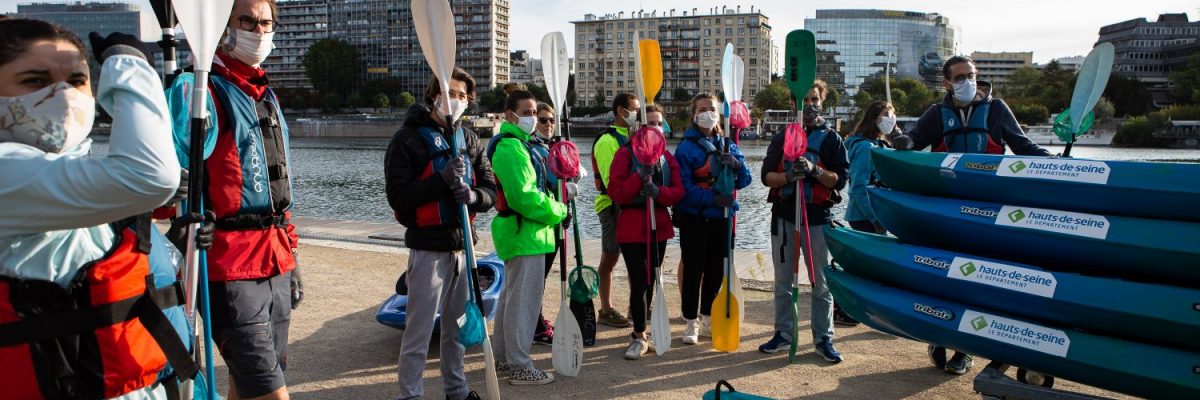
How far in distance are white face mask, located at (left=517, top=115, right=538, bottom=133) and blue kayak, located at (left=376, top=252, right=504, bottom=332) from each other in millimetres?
1149

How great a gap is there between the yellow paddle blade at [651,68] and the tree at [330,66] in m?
136

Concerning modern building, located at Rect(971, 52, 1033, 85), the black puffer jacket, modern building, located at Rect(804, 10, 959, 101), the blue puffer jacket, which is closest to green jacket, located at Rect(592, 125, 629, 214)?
the blue puffer jacket

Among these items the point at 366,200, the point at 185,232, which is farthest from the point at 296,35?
the point at 185,232

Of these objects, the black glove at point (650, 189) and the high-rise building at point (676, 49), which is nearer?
the black glove at point (650, 189)

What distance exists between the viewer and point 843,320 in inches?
262

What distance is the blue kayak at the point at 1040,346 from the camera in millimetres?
3318

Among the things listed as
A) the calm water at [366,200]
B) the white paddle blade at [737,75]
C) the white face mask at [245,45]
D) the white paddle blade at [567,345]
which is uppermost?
the white paddle blade at [737,75]

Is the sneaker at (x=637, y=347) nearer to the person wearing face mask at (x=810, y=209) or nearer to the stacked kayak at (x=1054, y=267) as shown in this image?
the person wearing face mask at (x=810, y=209)

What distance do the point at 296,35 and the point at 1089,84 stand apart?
166 metres

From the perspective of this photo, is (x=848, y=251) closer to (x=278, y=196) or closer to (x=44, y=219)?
(x=278, y=196)

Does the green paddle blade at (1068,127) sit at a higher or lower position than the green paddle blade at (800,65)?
lower

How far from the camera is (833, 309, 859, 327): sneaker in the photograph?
6.57 metres

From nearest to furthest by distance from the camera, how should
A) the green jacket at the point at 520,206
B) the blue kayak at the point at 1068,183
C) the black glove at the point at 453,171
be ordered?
1. the blue kayak at the point at 1068,183
2. the black glove at the point at 453,171
3. the green jacket at the point at 520,206

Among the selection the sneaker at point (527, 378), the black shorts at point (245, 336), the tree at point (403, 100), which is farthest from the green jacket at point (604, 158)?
the tree at point (403, 100)
